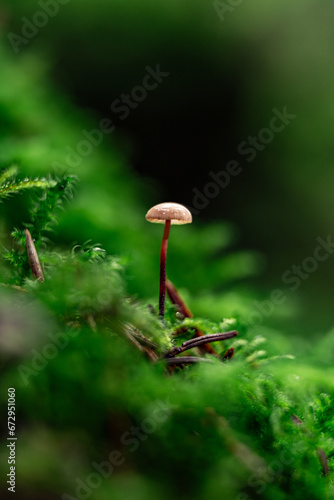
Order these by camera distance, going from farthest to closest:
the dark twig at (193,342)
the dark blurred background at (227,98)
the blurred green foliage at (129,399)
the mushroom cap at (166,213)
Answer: the dark blurred background at (227,98) < the mushroom cap at (166,213) < the dark twig at (193,342) < the blurred green foliage at (129,399)

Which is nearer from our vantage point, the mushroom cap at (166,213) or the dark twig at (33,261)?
the dark twig at (33,261)

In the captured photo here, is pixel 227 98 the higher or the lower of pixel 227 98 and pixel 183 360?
the higher

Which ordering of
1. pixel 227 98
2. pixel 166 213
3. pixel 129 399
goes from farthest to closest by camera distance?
pixel 227 98 → pixel 166 213 → pixel 129 399

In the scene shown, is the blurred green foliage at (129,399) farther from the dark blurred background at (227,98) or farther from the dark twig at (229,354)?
the dark blurred background at (227,98)

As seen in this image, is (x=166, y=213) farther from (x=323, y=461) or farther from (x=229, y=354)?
(x=323, y=461)

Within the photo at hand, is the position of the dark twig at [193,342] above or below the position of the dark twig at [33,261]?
above

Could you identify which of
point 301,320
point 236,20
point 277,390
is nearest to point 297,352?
point 277,390

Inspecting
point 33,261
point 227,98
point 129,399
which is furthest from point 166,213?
point 227,98

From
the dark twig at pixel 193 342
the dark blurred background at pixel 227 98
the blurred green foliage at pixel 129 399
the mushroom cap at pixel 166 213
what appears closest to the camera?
the blurred green foliage at pixel 129 399

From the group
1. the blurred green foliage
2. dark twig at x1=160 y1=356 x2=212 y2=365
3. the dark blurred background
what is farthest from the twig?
the dark blurred background

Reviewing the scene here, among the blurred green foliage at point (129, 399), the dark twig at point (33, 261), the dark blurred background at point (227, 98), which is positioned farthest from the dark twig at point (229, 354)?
the dark blurred background at point (227, 98)
